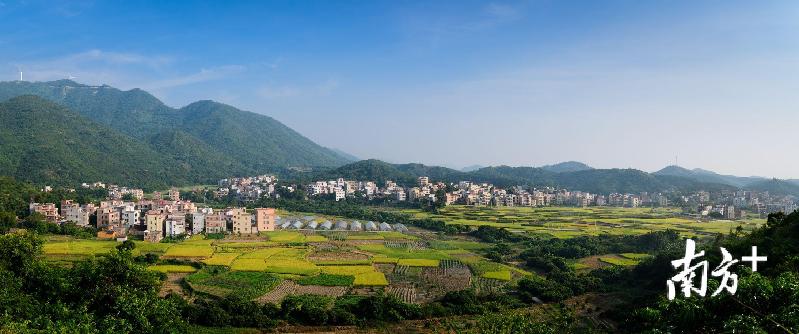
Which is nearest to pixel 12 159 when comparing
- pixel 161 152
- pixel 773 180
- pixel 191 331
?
pixel 161 152

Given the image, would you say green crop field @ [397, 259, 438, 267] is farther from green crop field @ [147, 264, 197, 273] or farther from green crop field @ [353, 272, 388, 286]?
green crop field @ [147, 264, 197, 273]

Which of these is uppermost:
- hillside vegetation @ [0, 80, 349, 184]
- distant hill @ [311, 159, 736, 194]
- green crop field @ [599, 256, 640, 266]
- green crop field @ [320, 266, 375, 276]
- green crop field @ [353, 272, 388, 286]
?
hillside vegetation @ [0, 80, 349, 184]

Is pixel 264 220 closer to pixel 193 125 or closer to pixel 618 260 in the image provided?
pixel 618 260

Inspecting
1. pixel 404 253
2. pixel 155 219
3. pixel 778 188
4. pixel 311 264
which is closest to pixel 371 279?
pixel 311 264

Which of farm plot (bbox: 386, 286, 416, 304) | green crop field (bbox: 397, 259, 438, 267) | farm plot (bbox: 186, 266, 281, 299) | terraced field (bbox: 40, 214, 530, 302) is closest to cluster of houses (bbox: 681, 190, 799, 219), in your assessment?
terraced field (bbox: 40, 214, 530, 302)

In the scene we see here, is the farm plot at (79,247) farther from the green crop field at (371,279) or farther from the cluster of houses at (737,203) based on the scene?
the cluster of houses at (737,203)

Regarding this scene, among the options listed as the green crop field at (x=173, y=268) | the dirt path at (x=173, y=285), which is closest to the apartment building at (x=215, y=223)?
the green crop field at (x=173, y=268)
